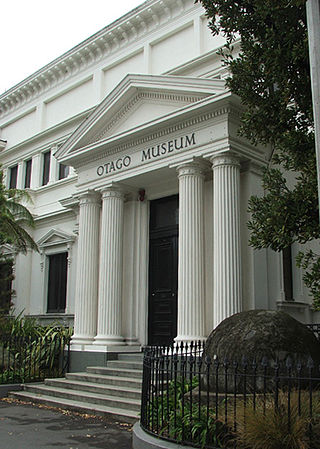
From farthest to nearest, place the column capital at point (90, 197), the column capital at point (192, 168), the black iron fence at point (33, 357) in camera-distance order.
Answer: the column capital at point (90, 197) → the black iron fence at point (33, 357) → the column capital at point (192, 168)

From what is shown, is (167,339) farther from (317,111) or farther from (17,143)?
(17,143)

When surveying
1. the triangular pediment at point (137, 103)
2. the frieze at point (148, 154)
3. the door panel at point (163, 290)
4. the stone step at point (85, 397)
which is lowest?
the stone step at point (85, 397)

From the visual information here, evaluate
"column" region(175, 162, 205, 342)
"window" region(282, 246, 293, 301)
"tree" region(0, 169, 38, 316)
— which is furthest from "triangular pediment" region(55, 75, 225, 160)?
"window" region(282, 246, 293, 301)

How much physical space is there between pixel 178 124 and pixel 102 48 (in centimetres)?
888

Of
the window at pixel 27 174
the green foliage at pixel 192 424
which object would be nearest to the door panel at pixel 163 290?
the green foliage at pixel 192 424

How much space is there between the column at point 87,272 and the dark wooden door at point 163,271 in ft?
5.14

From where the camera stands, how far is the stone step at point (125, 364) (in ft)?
39.8

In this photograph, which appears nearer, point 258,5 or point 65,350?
point 258,5

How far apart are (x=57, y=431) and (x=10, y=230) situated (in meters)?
9.79

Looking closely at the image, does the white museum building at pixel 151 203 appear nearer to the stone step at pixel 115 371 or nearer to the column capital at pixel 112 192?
the column capital at pixel 112 192

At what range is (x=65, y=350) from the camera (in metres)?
14.2

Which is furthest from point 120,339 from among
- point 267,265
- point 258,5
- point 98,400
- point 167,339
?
point 258,5

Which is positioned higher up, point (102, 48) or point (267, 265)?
point (102, 48)

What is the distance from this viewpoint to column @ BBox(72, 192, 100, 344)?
14.3m
